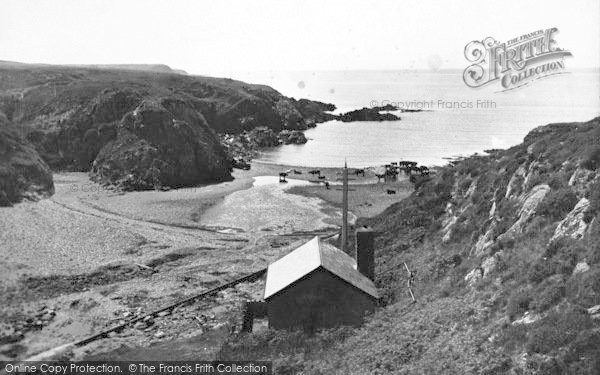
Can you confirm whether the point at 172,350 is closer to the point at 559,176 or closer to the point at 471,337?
the point at 471,337

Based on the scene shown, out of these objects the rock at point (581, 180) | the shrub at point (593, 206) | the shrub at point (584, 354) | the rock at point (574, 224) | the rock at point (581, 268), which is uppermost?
the rock at point (581, 180)

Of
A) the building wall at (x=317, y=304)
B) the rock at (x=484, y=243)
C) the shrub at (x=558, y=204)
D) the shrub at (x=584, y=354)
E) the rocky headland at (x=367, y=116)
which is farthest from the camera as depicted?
the rocky headland at (x=367, y=116)

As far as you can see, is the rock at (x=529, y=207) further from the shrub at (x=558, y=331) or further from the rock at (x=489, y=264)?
the shrub at (x=558, y=331)

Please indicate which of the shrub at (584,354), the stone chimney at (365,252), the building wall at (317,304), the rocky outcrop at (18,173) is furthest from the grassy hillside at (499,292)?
the rocky outcrop at (18,173)

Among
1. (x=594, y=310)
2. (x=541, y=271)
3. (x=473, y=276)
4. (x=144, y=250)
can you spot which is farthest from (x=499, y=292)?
(x=144, y=250)

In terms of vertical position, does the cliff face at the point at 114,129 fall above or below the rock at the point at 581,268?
above

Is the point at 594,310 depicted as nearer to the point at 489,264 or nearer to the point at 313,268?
the point at 489,264
